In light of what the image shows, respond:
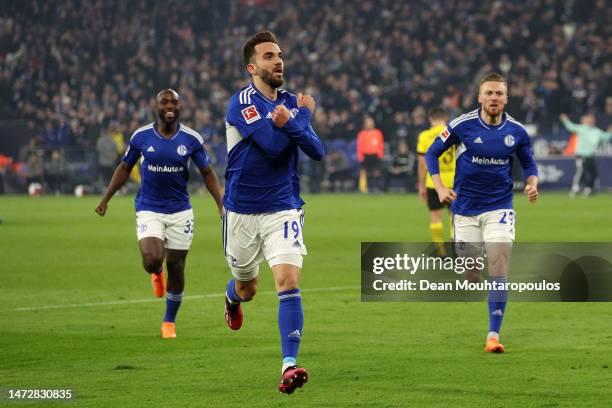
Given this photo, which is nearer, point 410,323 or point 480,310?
point 410,323

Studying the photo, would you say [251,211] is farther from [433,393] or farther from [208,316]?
[208,316]

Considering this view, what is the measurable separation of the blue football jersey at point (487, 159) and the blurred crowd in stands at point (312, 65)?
23357mm

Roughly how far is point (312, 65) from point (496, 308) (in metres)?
32.4

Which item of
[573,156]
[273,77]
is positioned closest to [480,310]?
[273,77]

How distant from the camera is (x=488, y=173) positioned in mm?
10336

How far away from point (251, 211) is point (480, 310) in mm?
4906

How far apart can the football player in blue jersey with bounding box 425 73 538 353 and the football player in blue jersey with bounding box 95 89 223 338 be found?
7.07 ft

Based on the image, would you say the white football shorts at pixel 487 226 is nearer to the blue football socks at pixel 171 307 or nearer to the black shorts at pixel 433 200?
the blue football socks at pixel 171 307

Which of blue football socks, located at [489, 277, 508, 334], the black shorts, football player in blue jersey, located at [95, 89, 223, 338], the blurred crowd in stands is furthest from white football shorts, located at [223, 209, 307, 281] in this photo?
the blurred crowd in stands

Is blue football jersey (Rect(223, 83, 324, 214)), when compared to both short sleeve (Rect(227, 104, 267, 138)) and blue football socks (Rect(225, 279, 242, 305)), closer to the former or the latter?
short sleeve (Rect(227, 104, 267, 138))

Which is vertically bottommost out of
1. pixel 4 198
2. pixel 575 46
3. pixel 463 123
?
pixel 4 198

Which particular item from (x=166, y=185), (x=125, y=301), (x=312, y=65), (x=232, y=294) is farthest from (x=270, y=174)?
(x=312, y=65)

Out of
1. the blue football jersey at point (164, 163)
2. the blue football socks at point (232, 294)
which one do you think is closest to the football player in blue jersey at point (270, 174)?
the blue football socks at point (232, 294)

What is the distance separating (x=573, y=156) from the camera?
113 ft
